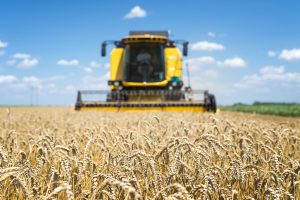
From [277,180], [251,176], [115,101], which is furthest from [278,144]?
[115,101]

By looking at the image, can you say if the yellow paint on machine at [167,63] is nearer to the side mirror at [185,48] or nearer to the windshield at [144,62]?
the windshield at [144,62]

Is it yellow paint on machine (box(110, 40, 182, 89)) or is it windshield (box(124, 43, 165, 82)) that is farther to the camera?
yellow paint on machine (box(110, 40, 182, 89))

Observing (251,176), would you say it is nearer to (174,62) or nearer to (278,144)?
(278,144)

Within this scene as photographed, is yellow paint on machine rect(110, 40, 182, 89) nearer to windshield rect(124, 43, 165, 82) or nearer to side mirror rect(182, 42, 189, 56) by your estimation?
windshield rect(124, 43, 165, 82)

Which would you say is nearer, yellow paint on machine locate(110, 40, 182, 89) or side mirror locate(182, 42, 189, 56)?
side mirror locate(182, 42, 189, 56)

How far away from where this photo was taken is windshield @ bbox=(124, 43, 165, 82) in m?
16.8

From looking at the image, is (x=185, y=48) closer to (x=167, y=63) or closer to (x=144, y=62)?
(x=167, y=63)

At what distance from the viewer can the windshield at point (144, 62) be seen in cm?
1678

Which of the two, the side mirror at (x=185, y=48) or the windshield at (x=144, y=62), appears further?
the windshield at (x=144, y=62)

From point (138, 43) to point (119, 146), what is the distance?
13497 millimetres

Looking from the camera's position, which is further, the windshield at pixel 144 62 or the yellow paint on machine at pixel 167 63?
the yellow paint on machine at pixel 167 63

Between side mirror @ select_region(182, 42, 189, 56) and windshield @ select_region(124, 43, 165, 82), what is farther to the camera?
windshield @ select_region(124, 43, 165, 82)

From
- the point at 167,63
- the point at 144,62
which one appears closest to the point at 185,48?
the point at 167,63

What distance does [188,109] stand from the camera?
14.9 metres
